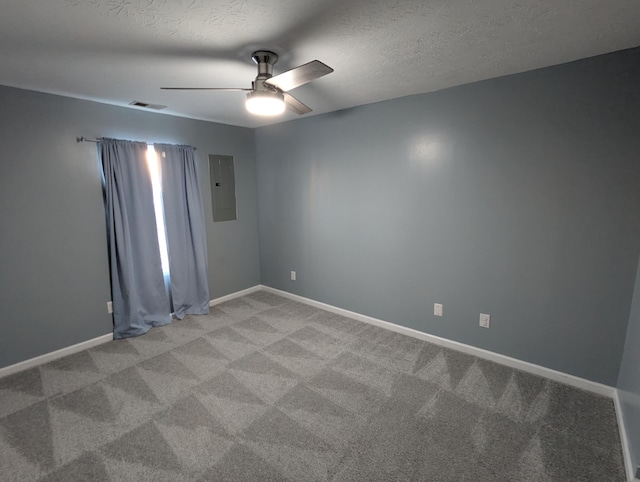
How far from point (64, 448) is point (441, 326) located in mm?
2977

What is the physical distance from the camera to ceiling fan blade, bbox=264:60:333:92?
5.24 ft

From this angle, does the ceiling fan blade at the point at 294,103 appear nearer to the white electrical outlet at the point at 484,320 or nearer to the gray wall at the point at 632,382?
the white electrical outlet at the point at 484,320

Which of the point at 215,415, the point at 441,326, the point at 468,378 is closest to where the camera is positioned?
the point at 215,415

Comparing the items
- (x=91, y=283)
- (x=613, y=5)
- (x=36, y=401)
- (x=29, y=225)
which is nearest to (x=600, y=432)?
(x=613, y=5)

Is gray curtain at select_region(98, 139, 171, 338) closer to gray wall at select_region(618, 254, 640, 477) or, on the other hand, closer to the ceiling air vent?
the ceiling air vent

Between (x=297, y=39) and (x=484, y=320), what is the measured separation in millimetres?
2632

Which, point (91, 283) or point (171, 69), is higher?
point (171, 69)

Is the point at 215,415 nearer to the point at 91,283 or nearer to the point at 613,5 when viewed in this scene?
the point at 91,283

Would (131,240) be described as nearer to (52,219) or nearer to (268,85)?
(52,219)

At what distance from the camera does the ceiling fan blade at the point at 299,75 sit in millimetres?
1599

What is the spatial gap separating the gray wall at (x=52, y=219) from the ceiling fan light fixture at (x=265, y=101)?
6.61ft

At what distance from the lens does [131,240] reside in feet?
10.5

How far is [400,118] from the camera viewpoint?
2.91 meters

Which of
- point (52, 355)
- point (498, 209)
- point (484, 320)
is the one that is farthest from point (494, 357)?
point (52, 355)
